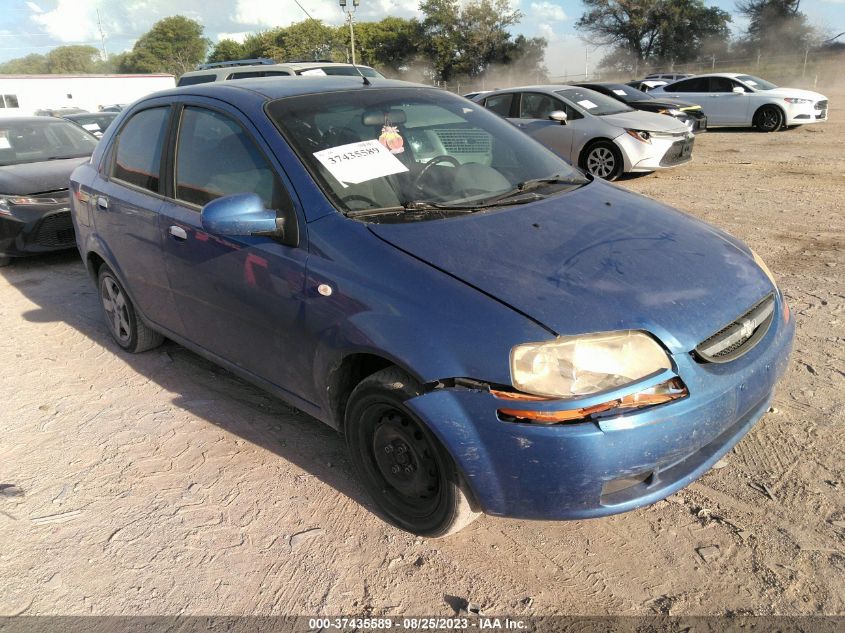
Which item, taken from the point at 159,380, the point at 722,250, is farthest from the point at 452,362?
the point at 159,380

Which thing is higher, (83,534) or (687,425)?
(687,425)

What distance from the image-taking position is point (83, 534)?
2.78 m

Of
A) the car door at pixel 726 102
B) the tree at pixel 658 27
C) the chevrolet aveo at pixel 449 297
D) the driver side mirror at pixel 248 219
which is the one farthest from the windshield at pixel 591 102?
the tree at pixel 658 27

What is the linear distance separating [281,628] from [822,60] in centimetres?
4339

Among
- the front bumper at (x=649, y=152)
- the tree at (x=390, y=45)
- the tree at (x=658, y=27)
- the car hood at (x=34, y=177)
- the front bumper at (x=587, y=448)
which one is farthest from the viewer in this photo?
the tree at (x=390, y=45)

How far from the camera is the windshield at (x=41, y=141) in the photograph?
7.69 metres

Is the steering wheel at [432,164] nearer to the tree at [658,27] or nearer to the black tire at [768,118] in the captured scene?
the black tire at [768,118]

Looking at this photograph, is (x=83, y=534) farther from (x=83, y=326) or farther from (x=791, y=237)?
(x=791, y=237)

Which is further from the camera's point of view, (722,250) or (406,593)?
(722,250)

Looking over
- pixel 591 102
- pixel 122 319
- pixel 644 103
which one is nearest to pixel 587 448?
pixel 122 319

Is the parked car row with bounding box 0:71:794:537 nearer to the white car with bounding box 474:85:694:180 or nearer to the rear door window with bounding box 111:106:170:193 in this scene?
the rear door window with bounding box 111:106:170:193

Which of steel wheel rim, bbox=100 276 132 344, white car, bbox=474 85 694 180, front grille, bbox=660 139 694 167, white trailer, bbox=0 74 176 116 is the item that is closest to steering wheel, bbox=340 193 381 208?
steel wheel rim, bbox=100 276 132 344

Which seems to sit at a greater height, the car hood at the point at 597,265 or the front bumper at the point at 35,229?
the car hood at the point at 597,265

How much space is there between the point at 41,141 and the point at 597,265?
7.93 meters
